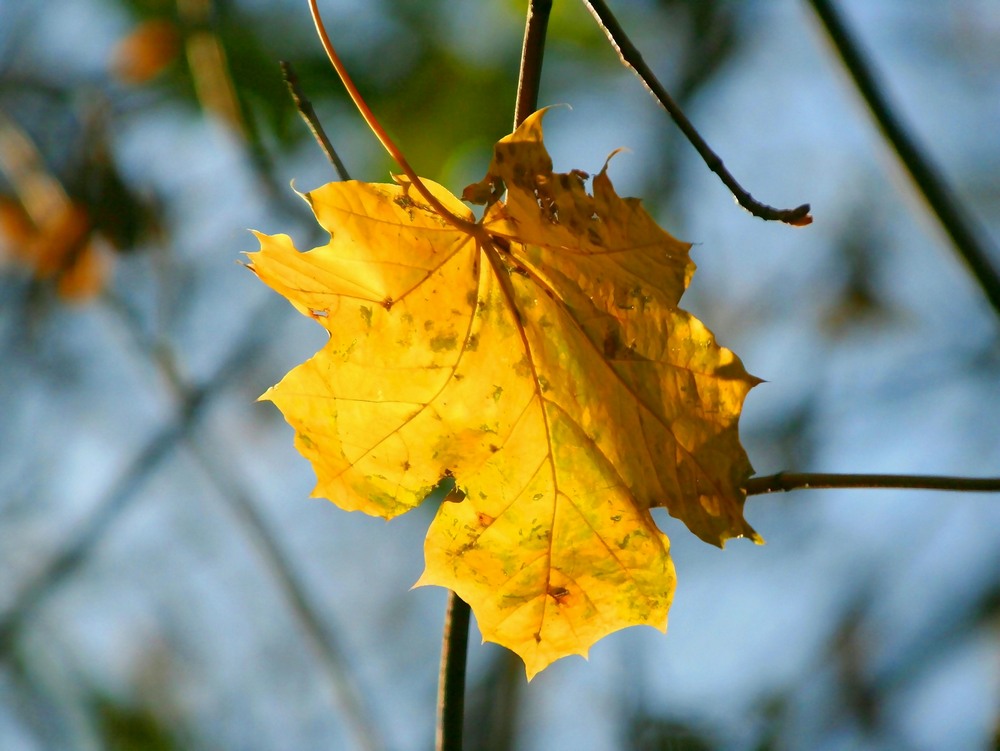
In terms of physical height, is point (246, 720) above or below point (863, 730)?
below

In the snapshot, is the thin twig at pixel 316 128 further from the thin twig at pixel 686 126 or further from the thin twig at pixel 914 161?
the thin twig at pixel 914 161

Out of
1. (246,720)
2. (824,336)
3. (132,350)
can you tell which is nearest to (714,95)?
(824,336)

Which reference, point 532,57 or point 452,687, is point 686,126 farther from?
point 452,687

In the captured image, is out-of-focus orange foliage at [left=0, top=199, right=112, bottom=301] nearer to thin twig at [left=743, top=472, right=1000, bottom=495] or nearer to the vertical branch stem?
the vertical branch stem

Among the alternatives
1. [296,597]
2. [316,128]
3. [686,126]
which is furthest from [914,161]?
[296,597]

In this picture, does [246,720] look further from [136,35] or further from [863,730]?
[136,35]

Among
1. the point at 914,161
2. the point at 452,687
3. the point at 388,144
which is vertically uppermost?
the point at 914,161
